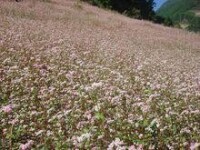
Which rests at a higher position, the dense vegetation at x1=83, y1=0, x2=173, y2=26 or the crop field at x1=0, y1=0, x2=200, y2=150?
the crop field at x1=0, y1=0, x2=200, y2=150

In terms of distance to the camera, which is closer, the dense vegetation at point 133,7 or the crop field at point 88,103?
the crop field at point 88,103

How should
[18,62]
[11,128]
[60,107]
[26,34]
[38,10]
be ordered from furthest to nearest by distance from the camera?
[38,10] < [26,34] < [18,62] < [60,107] < [11,128]

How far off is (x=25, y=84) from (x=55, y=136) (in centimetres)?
336

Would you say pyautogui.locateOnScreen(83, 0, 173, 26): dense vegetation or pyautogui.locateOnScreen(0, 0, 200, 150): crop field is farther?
pyautogui.locateOnScreen(83, 0, 173, 26): dense vegetation

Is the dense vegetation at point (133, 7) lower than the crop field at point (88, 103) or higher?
lower

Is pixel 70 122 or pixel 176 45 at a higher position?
pixel 70 122

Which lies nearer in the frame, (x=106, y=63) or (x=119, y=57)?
(x=106, y=63)

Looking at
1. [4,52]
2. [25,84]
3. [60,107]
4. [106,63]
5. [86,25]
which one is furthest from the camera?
[86,25]

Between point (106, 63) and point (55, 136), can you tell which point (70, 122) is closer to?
→ point (55, 136)

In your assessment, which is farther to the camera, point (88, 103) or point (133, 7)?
point (133, 7)

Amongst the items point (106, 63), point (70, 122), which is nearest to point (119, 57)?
point (106, 63)

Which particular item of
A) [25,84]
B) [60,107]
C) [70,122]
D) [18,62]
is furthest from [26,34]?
[70,122]

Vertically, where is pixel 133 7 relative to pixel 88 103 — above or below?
below

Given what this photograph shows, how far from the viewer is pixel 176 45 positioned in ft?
91.1
